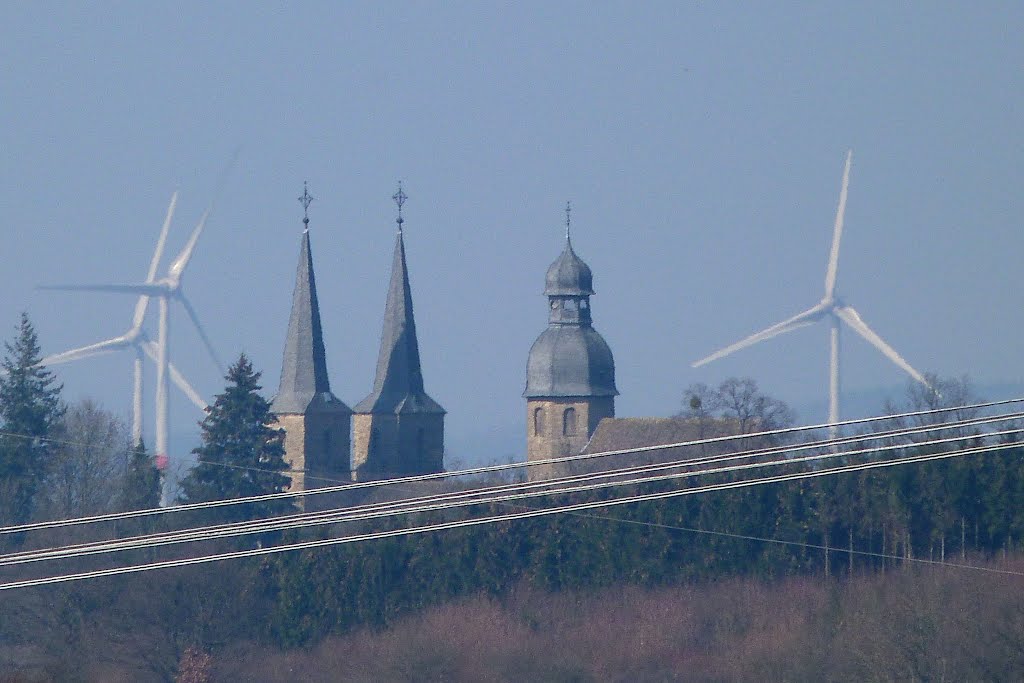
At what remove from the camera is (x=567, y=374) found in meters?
92.4

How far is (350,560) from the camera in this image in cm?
4838

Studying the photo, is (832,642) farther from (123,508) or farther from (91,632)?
(123,508)

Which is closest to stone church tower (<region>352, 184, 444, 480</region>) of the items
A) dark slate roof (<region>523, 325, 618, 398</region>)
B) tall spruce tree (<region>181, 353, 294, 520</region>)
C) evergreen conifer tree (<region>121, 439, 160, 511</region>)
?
dark slate roof (<region>523, 325, 618, 398</region>)

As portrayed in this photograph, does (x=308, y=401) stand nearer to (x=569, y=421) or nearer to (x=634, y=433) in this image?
(x=569, y=421)

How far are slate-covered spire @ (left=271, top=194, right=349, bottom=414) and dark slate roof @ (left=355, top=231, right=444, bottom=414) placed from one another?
2190 millimetres

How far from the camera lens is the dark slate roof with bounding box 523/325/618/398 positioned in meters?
92.1

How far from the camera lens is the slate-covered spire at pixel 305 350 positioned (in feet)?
294

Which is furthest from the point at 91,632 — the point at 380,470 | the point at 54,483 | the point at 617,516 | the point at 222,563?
the point at 380,470

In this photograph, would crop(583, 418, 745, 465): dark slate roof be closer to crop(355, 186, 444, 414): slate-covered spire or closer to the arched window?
the arched window

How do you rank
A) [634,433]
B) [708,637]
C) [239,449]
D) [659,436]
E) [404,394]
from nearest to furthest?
[708,637], [239,449], [659,436], [634,433], [404,394]

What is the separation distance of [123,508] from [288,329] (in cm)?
3270

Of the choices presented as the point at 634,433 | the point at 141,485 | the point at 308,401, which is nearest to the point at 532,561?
the point at 141,485

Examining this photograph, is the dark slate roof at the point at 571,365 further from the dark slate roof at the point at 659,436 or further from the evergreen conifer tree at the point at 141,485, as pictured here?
the evergreen conifer tree at the point at 141,485

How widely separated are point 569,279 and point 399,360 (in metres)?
9.09
